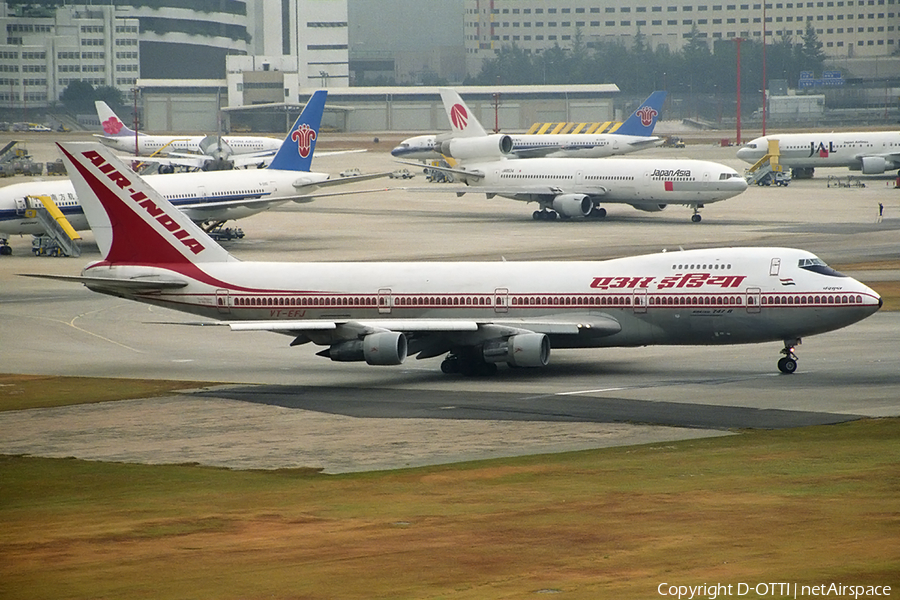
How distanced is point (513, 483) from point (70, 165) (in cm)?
2698

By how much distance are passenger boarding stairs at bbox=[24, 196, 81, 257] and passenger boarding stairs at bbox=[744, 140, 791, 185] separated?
83138 millimetres

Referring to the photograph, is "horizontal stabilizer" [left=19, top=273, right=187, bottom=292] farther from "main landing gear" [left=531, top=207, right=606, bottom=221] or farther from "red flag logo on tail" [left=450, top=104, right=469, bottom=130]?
"red flag logo on tail" [left=450, top=104, right=469, bottom=130]

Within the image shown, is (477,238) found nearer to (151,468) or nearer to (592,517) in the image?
(151,468)

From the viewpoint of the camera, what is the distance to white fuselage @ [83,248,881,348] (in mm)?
43406

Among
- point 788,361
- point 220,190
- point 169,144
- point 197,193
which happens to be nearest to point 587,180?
point 220,190

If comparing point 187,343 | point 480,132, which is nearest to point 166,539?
point 187,343

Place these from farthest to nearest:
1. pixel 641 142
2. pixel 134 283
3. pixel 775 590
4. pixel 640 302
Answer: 1. pixel 641 142
2. pixel 134 283
3. pixel 640 302
4. pixel 775 590

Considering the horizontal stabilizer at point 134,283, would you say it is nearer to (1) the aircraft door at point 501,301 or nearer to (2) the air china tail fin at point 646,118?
(1) the aircraft door at point 501,301

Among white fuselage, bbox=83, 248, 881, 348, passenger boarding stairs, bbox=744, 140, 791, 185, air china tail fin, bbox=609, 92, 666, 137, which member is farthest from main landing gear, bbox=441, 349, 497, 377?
air china tail fin, bbox=609, 92, 666, 137

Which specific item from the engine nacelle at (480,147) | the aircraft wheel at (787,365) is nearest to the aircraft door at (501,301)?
the aircraft wheel at (787,365)

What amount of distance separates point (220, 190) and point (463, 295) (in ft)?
151

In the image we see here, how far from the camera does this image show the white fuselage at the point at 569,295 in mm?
43406

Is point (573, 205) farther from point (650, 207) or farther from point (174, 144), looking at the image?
point (174, 144)

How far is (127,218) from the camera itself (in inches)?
1907
